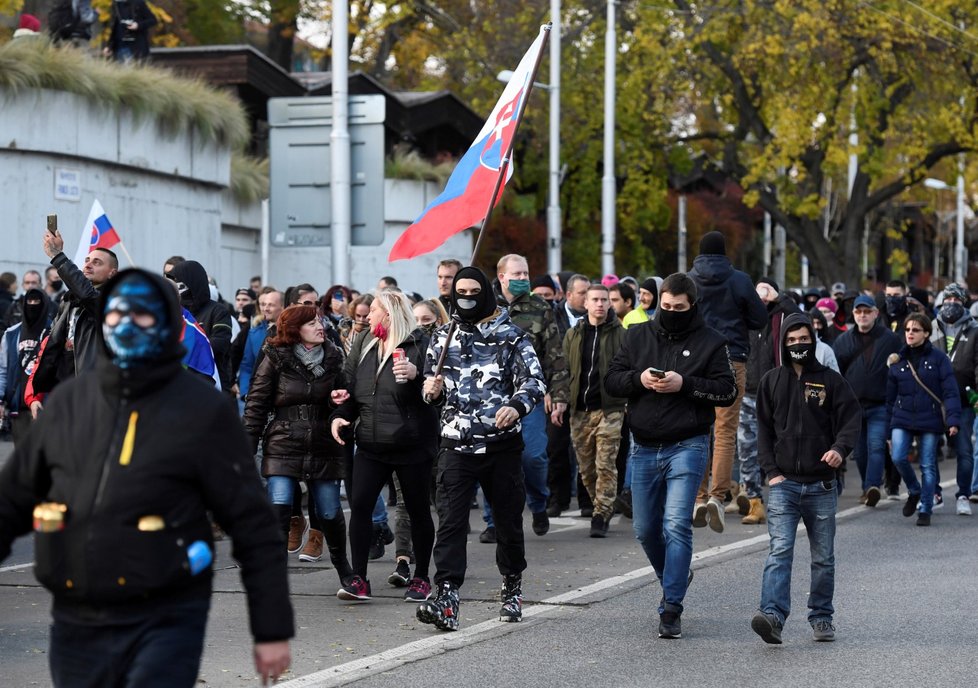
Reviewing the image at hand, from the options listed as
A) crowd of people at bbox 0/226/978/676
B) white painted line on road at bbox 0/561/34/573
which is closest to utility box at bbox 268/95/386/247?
crowd of people at bbox 0/226/978/676

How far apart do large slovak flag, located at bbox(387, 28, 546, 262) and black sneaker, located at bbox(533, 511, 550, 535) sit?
3.02 metres

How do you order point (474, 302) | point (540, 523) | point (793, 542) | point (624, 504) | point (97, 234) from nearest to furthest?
point (793, 542), point (474, 302), point (97, 234), point (540, 523), point (624, 504)

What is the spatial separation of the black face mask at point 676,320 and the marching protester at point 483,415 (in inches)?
27.3

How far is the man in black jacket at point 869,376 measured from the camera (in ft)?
47.2

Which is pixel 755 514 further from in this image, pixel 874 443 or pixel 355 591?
pixel 355 591

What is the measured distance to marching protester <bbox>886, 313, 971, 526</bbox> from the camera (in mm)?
13469

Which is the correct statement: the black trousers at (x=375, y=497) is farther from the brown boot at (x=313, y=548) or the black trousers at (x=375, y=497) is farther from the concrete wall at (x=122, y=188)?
the concrete wall at (x=122, y=188)

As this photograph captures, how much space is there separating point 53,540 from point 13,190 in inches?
599

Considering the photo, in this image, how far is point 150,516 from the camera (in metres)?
4.16

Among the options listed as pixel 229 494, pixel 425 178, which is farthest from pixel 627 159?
pixel 229 494

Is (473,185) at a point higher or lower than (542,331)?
higher


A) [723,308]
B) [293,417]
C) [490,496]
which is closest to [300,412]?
[293,417]

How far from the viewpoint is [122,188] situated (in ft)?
A: 66.8

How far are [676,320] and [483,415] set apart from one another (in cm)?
110
